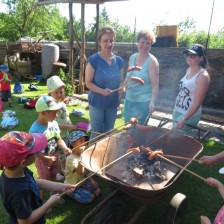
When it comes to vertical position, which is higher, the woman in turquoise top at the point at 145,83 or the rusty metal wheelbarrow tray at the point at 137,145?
the woman in turquoise top at the point at 145,83

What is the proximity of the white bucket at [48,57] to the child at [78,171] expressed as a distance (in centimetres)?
999

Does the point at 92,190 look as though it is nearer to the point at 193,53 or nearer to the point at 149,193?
the point at 149,193

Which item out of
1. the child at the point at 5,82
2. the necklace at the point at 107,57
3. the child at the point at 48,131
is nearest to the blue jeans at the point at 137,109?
the necklace at the point at 107,57

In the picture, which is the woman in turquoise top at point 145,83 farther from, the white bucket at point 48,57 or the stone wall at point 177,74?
the white bucket at point 48,57

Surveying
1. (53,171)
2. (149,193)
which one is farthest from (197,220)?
(53,171)

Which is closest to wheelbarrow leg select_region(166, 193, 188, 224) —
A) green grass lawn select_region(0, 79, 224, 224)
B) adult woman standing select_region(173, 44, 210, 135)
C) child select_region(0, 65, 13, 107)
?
green grass lawn select_region(0, 79, 224, 224)

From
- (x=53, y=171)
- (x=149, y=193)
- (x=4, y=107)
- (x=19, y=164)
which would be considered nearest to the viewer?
(x=19, y=164)

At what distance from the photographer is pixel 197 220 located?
306cm

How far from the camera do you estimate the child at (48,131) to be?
8.46ft

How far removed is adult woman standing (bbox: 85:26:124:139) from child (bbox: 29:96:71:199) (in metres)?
0.83

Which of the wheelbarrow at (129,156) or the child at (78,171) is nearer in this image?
the wheelbarrow at (129,156)

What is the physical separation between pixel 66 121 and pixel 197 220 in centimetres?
218

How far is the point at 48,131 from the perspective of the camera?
8.92ft

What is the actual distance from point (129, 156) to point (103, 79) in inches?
43.3
